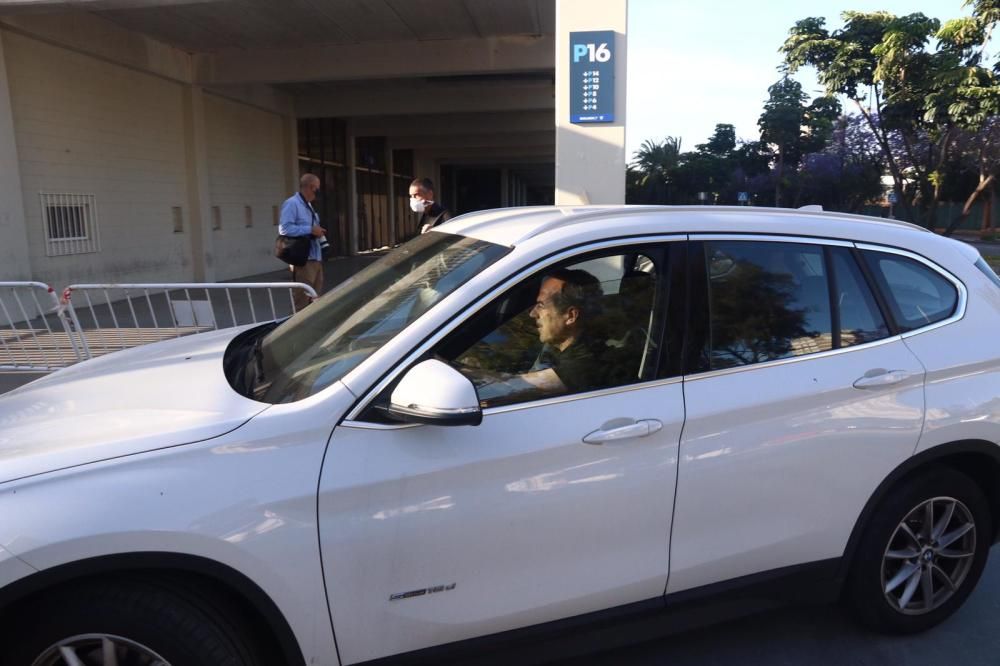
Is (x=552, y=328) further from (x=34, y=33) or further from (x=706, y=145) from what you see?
(x=706, y=145)

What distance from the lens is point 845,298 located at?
2902mm

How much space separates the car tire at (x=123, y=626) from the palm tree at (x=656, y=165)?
186 feet

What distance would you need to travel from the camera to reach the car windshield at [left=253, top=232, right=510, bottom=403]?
245 centimetres

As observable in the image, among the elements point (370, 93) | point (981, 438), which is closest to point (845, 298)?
point (981, 438)

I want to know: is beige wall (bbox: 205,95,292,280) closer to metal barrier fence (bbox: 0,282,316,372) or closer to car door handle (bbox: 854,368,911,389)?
metal barrier fence (bbox: 0,282,316,372)

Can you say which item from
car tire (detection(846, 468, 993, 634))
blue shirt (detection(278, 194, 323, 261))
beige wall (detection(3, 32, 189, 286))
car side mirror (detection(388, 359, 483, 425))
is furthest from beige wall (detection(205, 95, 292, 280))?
car tire (detection(846, 468, 993, 634))

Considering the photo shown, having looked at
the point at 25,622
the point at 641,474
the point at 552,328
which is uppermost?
the point at 552,328

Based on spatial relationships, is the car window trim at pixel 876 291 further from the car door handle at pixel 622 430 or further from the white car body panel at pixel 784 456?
the car door handle at pixel 622 430

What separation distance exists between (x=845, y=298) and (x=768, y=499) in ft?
2.83

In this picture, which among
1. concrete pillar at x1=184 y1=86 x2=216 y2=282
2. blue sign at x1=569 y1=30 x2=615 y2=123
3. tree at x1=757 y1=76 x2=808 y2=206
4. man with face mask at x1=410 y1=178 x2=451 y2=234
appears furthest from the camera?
tree at x1=757 y1=76 x2=808 y2=206

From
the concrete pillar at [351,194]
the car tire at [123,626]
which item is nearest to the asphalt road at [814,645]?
the car tire at [123,626]

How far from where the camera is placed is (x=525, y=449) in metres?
2.32

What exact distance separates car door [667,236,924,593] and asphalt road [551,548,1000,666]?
1.70 feet

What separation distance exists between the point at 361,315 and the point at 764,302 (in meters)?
1.52
